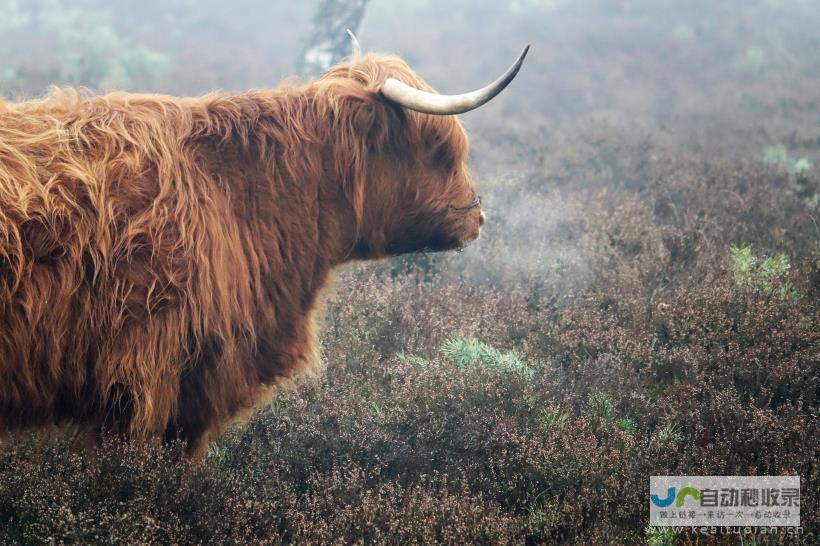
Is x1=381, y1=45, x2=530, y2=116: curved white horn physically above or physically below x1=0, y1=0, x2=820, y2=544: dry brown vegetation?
above

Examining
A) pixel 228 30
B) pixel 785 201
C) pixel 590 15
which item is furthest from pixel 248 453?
pixel 590 15

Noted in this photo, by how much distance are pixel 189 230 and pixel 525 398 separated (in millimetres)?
1835

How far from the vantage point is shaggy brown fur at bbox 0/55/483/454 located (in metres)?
2.53

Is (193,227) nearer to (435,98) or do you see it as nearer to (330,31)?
(435,98)

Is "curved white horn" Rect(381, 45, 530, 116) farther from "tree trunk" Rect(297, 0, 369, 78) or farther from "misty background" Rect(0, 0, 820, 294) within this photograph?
"tree trunk" Rect(297, 0, 369, 78)

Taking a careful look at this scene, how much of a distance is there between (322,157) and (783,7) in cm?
1825

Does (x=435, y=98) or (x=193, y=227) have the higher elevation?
(x=435, y=98)

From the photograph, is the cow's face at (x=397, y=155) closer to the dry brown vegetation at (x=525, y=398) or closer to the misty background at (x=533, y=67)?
the dry brown vegetation at (x=525, y=398)

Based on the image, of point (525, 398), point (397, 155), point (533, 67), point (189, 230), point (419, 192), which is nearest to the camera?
point (189, 230)

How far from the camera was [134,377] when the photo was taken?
2.58m

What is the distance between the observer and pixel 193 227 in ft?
8.89

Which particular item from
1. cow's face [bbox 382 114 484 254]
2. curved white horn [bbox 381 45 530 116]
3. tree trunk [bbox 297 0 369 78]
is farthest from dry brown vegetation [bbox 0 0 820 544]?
tree trunk [bbox 297 0 369 78]

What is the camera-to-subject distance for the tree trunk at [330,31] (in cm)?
974

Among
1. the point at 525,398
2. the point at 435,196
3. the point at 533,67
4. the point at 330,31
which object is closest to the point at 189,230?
the point at 435,196
